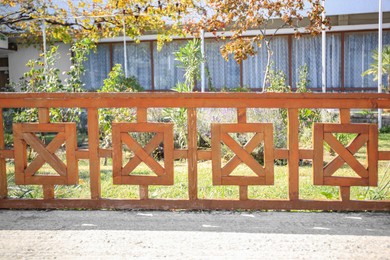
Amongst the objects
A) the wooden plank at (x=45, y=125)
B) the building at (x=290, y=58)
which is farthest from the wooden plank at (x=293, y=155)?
the building at (x=290, y=58)

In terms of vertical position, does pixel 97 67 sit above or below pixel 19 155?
above

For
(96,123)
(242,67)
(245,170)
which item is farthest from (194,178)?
(242,67)

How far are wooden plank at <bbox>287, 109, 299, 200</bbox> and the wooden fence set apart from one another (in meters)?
0.01

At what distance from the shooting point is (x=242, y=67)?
1855 centimetres

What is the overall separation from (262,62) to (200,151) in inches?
529

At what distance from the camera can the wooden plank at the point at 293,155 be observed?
17.6 feet

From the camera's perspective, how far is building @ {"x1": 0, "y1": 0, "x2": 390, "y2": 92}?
16.9 m

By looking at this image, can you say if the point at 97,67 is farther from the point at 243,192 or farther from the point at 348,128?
the point at 348,128

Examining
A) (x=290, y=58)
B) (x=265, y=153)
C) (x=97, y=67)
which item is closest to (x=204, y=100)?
(x=265, y=153)

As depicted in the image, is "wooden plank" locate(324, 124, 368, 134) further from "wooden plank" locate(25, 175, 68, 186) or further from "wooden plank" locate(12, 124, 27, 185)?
"wooden plank" locate(12, 124, 27, 185)

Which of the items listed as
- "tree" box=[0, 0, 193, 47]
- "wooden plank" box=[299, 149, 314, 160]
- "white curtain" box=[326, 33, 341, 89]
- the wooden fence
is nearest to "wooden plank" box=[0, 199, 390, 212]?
the wooden fence

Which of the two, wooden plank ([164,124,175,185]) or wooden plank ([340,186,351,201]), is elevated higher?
wooden plank ([164,124,175,185])

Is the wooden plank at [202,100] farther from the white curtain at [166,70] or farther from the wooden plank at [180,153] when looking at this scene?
the white curtain at [166,70]

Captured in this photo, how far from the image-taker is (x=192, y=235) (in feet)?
15.4
